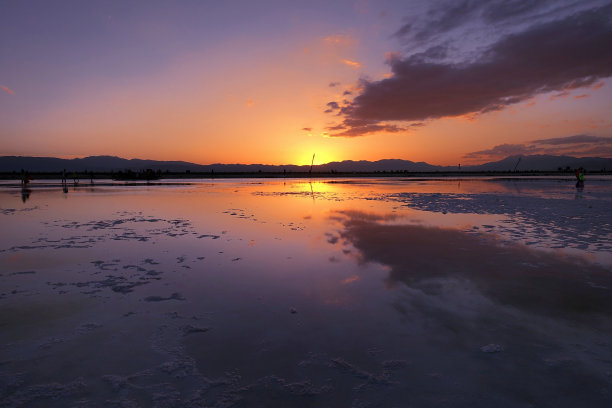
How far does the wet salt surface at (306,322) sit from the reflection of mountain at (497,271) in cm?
4

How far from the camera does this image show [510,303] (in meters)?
5.02

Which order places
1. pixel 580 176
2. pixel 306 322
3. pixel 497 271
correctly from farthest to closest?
pixel 580 176
pixel 497 271
pixel 306 322

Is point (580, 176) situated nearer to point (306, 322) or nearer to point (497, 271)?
point (497, 271)

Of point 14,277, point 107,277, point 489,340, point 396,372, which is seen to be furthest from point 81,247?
point 489,340

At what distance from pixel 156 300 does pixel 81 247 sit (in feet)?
16.4

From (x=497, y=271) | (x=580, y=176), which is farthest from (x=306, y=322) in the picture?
(x=580, y=176)

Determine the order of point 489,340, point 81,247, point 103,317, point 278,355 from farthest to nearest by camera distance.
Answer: point 81,247 < point 103,317 < point 489,340 < point 278,355

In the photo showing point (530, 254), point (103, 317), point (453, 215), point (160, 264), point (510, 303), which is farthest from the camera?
point (453, 215)

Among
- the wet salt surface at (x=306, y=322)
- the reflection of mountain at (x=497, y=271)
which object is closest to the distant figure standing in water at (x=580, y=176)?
the wet salt surface at (x=306, y=322)

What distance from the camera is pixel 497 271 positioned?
655cm

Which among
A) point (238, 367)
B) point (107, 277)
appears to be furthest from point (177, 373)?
point (107, 277)

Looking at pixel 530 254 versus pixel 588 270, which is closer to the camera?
pixel 588 270

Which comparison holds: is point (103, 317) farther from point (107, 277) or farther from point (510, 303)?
point (510, 303)

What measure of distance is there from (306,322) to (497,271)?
4385mm
